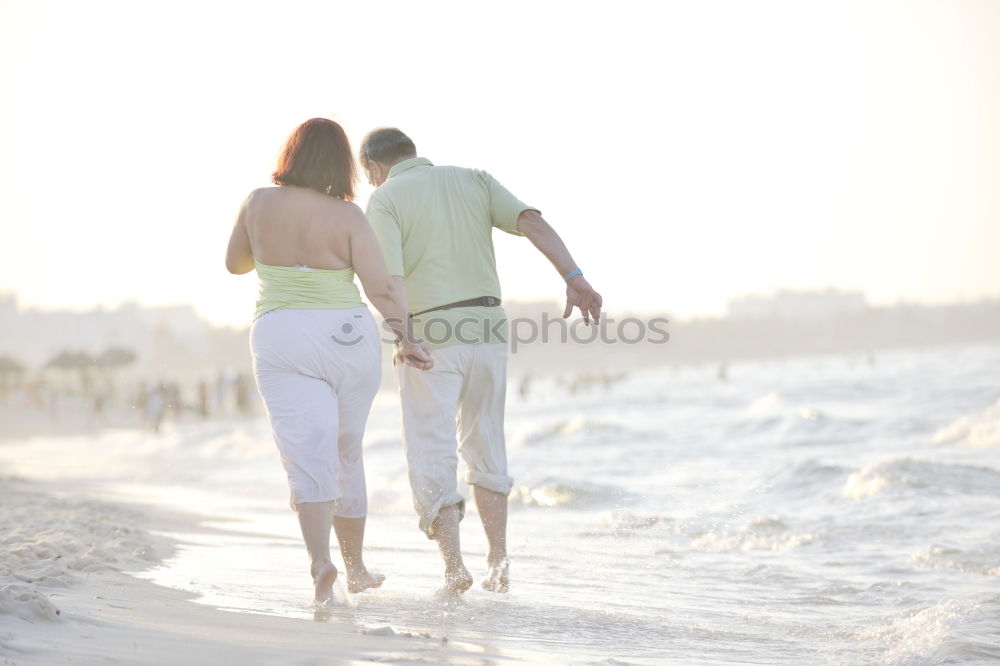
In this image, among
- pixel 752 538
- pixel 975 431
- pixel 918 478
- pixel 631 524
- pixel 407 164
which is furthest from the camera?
pixel 975 431

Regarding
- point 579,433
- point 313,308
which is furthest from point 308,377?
point 579,433

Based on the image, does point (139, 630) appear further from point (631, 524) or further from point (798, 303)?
point (798, 303)

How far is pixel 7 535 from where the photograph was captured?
13.9 feet

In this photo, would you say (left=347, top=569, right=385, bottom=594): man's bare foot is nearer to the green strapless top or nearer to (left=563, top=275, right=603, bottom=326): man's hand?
the green strapless top

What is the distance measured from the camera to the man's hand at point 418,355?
3.48 metres

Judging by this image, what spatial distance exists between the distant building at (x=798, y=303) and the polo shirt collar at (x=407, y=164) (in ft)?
536

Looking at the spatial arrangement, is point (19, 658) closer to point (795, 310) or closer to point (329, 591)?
point (329, 591)

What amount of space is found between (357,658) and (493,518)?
5.09 ft

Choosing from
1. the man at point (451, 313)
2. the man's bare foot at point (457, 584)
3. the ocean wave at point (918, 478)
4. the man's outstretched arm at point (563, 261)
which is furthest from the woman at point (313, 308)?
the ocean wave at point (918, 478)

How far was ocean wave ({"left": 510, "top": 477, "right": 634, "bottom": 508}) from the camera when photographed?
732cm

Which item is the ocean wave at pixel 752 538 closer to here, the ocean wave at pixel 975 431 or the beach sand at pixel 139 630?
the beach sand at pixel 139 630

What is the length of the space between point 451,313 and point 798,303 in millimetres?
178187

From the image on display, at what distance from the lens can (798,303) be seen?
174 metres

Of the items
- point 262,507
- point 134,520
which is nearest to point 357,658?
point 134,520
